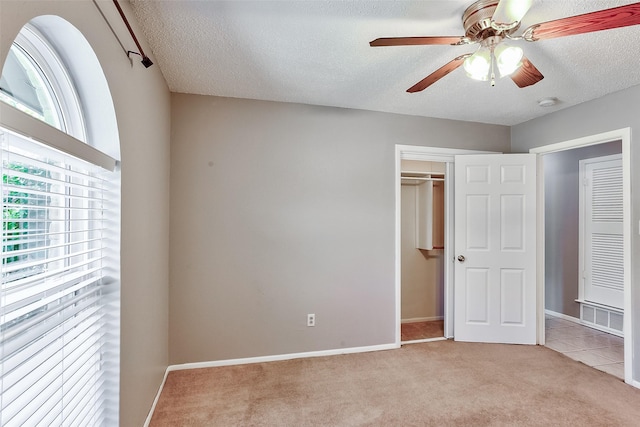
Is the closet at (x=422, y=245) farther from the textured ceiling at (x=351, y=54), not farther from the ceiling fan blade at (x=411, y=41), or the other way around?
the ceiling fan blade at (x=411, y=41)

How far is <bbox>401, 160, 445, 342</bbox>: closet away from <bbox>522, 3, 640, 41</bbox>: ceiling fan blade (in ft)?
8.14

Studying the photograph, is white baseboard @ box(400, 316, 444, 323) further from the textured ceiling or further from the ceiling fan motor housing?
the ceiling fan motor housing

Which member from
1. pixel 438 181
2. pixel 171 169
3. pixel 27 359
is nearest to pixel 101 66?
pixel 27 359

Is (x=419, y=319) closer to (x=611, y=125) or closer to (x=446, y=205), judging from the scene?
(x=446, y=205)

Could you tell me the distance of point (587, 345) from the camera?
3.34 metres

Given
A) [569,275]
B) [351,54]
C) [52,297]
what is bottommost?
[569,275]

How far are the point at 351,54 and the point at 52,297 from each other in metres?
2.04

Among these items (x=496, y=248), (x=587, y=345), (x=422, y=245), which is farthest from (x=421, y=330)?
(x=587, y=345)

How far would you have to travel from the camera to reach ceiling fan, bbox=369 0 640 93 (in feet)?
4.10

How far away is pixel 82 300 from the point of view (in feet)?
4.47

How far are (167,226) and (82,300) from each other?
1291mm

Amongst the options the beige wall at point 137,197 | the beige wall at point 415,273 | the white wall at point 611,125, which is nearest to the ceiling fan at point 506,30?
the beige wall at point 137,197

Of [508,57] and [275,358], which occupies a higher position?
[508,57]

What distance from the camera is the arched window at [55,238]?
0.94 meters
